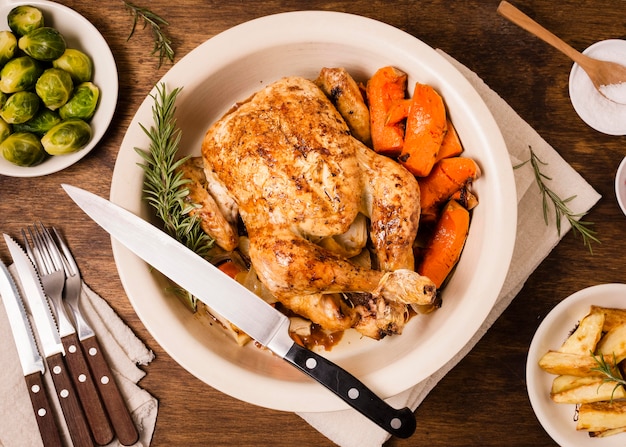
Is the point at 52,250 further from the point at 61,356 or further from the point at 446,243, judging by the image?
the point at 446,243

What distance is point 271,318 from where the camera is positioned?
6.41 feet

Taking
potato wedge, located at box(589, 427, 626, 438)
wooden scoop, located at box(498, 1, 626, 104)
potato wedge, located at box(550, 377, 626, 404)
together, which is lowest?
potato wedge, located at box(589, 427, 626, 438)

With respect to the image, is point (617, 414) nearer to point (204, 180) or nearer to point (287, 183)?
point (287, 183)

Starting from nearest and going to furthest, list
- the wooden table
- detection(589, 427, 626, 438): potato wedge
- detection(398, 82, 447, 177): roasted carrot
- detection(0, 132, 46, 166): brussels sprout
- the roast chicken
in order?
the roast chicken → detection(398, 82, 447, 177): roasted carrot → detection(589, 427, 626, 438): potato wedge → detection(0, 132, 46, 166): brussels sprout → the wooden table

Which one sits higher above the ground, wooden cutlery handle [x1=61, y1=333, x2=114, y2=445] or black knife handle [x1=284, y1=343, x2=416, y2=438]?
black knife handle [x1=284, y1=343, x2=416, y2=438]

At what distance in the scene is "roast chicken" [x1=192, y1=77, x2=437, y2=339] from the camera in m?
1.83

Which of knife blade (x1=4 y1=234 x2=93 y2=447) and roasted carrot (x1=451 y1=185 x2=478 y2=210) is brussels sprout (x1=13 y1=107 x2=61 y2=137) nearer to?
knife blade (x1=4 y1=234 x2=93 y2=447)

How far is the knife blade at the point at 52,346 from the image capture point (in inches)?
90.8

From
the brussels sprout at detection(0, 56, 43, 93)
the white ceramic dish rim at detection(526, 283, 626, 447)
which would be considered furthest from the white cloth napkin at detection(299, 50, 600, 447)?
the brussels sprout at detection(0, 56, 43, 93)

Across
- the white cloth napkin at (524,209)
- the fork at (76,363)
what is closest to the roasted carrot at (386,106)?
the white cloth napkin at (524,209)

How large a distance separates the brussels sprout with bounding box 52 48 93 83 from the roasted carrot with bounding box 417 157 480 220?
1414 millimetres

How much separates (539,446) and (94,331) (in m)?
1.90

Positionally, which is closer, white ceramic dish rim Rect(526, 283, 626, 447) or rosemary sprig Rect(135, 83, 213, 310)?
rosemary sprig Rect(135, 83, 213, 310)

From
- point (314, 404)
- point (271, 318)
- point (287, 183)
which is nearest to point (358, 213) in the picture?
point (287, 183)
